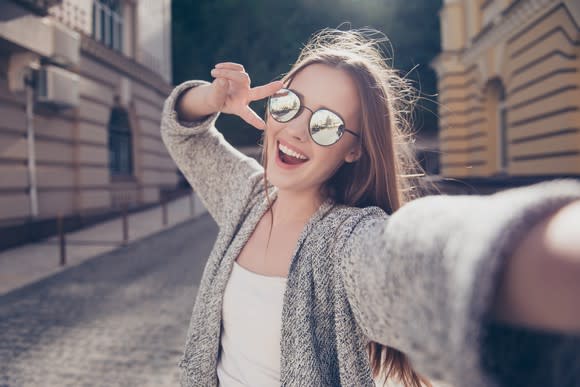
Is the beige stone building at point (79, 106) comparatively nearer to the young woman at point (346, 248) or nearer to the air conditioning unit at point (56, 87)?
the air conditioning unit at point (56, 87)

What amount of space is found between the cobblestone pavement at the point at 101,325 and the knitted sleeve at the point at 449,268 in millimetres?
3298

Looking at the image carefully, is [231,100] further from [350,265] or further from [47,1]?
[47,1]

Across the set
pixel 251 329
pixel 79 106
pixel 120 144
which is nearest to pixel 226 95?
pixel 251 329

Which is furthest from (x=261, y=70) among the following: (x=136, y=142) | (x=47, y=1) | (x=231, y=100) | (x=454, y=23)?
(x=231, y=100)

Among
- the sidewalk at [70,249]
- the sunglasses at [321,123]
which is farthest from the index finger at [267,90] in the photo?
the sidewalk at [70,249]

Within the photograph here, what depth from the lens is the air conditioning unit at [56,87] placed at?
10820mm

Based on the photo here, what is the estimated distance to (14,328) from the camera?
4980 mm

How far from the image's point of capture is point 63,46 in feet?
36.5

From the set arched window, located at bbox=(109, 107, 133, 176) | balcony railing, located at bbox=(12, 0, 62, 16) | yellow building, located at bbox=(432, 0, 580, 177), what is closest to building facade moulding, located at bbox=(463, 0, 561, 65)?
yellow building, located at bbox=(432, 0, 580, 177)

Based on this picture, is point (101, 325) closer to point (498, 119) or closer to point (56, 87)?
point (56, 87)

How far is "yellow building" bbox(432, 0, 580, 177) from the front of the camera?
30.4 ft

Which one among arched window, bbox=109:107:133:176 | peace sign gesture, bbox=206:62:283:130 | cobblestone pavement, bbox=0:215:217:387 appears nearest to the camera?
peace sign gesture, bbox=206:62:283:130

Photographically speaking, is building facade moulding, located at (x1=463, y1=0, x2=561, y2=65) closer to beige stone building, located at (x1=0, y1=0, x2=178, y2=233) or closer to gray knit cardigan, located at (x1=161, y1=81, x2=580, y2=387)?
gray knit cardigan, located at (x1=161, y1=81, x2=580, y2=387)

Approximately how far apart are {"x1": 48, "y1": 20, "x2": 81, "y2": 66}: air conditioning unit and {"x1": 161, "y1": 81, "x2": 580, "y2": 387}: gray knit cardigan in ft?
35.0
